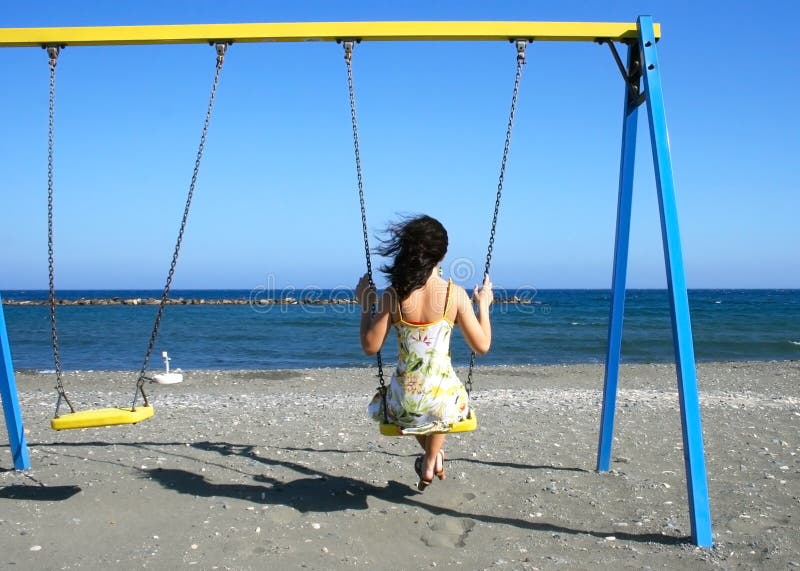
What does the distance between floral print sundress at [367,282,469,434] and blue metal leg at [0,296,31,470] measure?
2.55 m

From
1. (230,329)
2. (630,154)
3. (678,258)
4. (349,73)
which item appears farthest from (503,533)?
(230,329)

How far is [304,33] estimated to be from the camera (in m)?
4.74

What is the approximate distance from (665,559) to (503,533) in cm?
85

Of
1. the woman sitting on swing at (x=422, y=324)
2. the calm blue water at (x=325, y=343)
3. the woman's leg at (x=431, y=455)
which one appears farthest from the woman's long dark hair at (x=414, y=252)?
the calm blue water at (x=325, y=343)

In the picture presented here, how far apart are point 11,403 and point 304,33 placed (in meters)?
3.10

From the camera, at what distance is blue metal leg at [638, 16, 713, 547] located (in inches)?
151

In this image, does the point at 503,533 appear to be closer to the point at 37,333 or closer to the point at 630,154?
the point at 630,154

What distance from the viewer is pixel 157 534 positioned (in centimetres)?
407

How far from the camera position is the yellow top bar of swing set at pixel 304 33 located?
466cm

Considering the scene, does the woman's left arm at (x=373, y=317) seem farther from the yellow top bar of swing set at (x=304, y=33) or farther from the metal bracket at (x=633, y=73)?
the metal bracket at (x=633, y=73)

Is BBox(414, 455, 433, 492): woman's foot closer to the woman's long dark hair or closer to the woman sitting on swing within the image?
the woman sitting on swing

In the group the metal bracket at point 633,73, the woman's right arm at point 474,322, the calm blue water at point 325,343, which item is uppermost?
the metal bracket at point 633,73

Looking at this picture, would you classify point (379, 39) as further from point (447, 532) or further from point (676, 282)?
point (447, 532)

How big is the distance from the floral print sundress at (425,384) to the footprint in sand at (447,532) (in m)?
0.56
